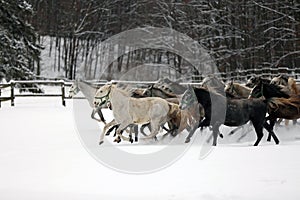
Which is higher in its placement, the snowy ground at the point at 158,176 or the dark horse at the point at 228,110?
the dark horse at the point at 228,110

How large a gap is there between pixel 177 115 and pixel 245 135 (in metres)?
1.57

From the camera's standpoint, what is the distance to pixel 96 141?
27.6ft

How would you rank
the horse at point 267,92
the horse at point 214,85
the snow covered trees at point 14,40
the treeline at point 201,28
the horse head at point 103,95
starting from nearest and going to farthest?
the horse head at point 103,95 → the horse at point 267,92 → the horse at point 214,85 → the snow covered trees at point 14,40 → the treeline at point 201,28

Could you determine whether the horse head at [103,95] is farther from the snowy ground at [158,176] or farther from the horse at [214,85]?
the horse at [214,85]

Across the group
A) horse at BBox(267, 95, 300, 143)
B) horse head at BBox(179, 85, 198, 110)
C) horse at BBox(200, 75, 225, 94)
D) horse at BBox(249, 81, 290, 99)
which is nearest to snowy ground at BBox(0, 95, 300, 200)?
horse head at BBox(179, 85, 198, 110)

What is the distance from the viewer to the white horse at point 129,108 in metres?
8.17

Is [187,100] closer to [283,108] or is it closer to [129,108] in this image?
[129,108]

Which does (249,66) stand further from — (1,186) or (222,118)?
(1,186)

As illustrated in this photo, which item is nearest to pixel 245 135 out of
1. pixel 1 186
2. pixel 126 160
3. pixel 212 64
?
pixel 126 160

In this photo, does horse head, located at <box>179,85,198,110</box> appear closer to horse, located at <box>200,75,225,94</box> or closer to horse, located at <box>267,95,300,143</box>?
horse, located at <box>200,75,225,94</box>

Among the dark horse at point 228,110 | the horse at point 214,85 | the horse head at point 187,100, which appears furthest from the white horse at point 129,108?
the horse at point 214,85

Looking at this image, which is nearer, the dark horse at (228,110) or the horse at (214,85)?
the dark horse at (228,110)

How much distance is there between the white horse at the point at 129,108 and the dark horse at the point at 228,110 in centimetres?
67

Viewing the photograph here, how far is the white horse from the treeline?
20474 mm
